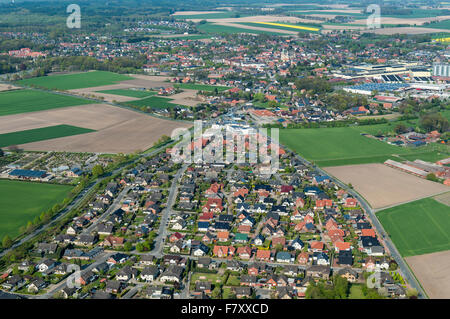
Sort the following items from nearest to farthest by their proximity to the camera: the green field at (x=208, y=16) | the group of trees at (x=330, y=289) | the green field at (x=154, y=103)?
1. the group of trees at (x=330, y=289)
2. the green field at (x=154, y=103)
3. the green field at (x=208, y=16)

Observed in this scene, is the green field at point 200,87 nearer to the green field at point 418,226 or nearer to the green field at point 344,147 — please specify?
the green field at point 344,147

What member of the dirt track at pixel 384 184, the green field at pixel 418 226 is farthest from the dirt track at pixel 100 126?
the green field at pixel 418 226

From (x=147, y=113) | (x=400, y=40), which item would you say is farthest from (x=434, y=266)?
(x=400, y=40)

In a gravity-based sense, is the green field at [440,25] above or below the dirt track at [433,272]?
above

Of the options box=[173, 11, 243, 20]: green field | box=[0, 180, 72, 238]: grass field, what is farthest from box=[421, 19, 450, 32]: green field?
box=[0, 180, 72, 238]: grass field

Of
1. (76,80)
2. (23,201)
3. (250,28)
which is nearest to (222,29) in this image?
(250,28)

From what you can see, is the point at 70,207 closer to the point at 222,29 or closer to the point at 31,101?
the point at 31,101

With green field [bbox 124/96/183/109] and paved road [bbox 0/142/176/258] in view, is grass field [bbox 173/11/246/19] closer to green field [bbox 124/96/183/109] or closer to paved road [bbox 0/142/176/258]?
green field [bbox 124/96/183/109]
